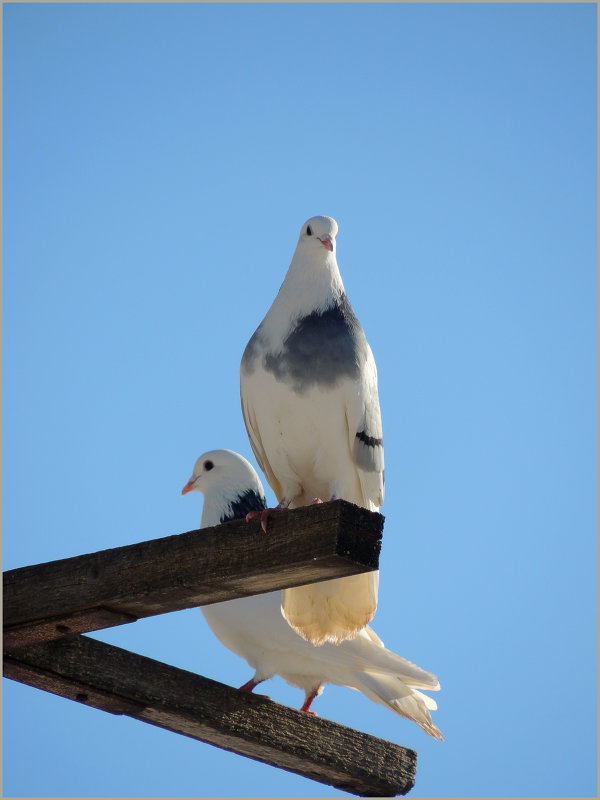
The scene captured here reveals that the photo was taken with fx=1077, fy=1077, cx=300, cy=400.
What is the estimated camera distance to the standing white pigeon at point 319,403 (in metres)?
4.36

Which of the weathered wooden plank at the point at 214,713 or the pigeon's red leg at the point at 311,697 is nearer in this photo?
the weathered wooden plank at the point at 214,713

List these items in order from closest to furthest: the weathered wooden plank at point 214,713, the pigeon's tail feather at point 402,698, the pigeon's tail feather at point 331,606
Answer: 1. the weathered wooden plank at point 214,713
2. the pigeon's tail feather at point 331,606
3. the pigeon's tail feather at point 402,698

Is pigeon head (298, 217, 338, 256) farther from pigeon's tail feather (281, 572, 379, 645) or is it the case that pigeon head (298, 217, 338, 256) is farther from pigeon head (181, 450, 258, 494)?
pigeon head (181, 450, 258, 494)

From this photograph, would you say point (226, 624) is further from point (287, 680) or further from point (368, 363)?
point (368, 363)

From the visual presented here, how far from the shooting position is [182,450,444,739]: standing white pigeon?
5.18 m

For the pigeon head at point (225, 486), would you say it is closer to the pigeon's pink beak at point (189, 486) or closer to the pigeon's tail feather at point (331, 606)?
the pigeon's pink beak at point (189, 486)

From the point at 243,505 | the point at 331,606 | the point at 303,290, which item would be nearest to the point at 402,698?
the point at 331,606

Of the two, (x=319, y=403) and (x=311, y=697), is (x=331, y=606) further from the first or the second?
(x=311, y=697)

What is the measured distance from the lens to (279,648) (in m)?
5.86

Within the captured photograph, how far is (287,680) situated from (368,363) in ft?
7.43

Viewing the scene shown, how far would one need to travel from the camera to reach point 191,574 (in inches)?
127

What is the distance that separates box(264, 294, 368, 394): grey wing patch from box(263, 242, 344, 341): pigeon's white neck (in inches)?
1.8

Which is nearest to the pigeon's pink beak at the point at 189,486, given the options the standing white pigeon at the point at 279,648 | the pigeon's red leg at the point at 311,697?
the standing white pigeon at the point at 279,648

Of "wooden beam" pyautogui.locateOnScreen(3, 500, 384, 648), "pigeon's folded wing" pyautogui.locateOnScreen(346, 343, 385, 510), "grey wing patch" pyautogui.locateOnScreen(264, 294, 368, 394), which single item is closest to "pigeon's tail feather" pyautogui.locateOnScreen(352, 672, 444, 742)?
"pigeon's folded wing" pyautogui.locateOnScreen(346, 343, 385, 510)
